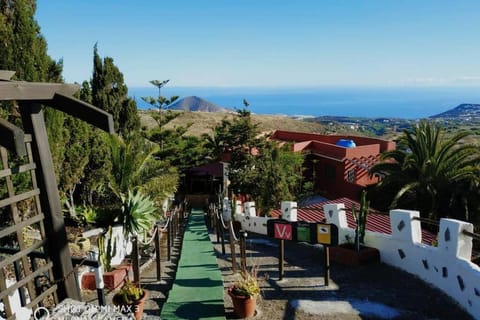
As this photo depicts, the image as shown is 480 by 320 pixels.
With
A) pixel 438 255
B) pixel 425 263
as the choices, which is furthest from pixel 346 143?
pixel 438 255

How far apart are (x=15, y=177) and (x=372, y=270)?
7.35 meters

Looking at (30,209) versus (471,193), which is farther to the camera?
(471,193)

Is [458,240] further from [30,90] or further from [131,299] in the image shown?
[30,90]

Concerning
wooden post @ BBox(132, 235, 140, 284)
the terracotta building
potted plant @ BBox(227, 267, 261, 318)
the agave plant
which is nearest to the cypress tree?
the terracotta building

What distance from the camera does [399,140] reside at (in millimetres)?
17016

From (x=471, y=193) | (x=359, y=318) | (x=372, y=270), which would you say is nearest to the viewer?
(x=359, y=318)

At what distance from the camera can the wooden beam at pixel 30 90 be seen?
368cm

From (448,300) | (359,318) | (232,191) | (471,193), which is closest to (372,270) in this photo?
(448,300)

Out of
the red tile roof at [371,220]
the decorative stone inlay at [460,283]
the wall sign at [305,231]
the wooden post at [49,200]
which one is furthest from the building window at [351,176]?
the wooden post at [49,200]

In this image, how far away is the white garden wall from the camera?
6.17 meters

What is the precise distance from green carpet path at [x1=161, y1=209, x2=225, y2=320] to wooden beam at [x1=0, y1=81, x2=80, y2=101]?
344 centimetres

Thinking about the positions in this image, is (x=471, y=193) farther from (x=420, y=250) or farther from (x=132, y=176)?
(x=132, y=176)

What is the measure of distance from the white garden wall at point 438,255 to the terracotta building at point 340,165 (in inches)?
460

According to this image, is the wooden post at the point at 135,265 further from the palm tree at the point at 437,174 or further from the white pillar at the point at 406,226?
the palm tree at the point at 437,174
